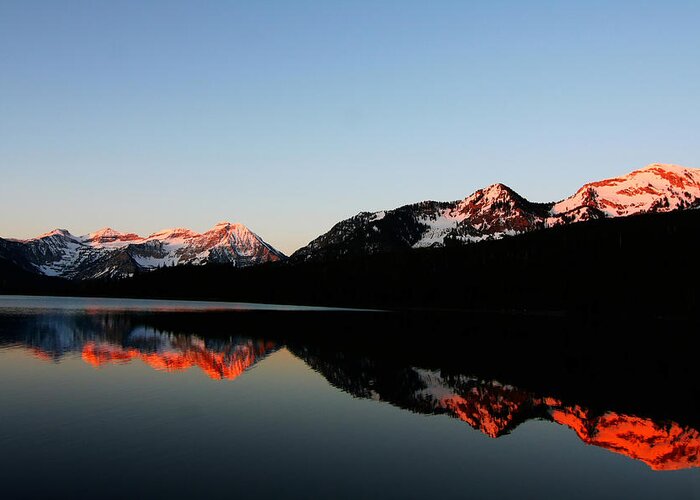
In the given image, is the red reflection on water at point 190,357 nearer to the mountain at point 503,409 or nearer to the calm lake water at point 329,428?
the calm lake water at point 329,428

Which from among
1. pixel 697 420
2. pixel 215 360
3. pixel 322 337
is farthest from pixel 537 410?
pixel 322 337

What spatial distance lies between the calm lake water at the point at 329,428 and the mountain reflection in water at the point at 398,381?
230 mm

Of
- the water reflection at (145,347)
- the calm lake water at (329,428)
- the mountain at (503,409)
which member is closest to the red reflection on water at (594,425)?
the mountain at (503,409)

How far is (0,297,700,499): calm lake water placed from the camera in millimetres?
26234

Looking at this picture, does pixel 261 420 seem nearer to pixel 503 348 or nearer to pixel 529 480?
pixel 529 480

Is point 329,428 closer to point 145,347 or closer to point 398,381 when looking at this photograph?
point 398,381

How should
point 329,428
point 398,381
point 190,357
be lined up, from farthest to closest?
point 190,357 → point 398,381 → point 329,428

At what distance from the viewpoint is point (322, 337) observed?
10081 cm

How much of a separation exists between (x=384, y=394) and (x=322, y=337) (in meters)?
51.3

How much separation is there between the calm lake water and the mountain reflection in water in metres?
0.23

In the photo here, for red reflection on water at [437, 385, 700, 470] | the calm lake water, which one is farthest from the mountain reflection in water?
the calm lake water

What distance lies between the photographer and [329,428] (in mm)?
37406

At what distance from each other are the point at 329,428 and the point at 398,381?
20813 millimetres

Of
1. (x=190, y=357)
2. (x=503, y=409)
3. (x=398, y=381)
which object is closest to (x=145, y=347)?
(x=190, y=357)
